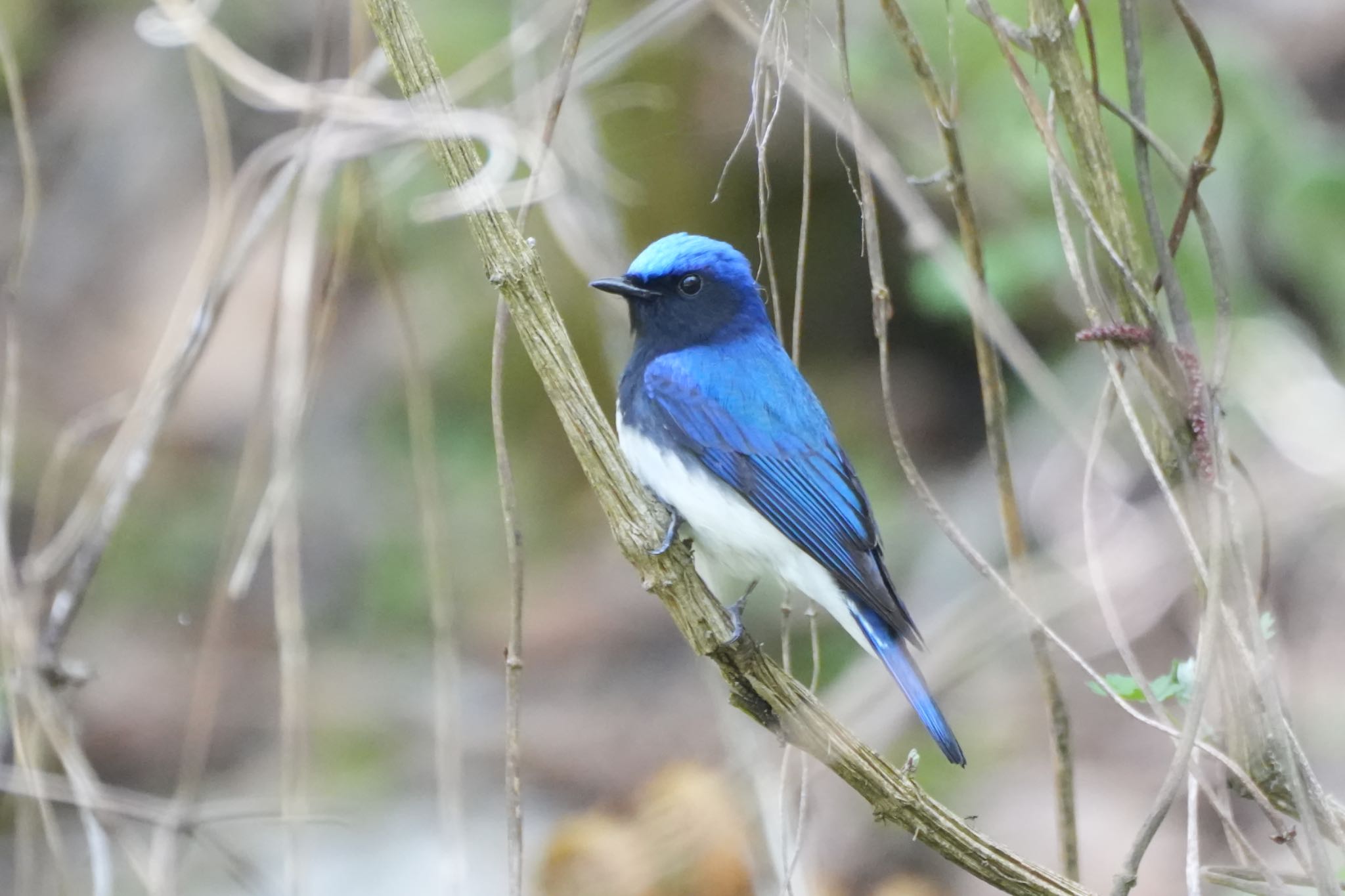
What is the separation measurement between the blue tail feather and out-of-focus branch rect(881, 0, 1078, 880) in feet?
0.72

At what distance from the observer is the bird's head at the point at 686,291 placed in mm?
3559

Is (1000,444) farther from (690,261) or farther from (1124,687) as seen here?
(690,261)

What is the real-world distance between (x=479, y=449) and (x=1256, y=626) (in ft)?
14.2

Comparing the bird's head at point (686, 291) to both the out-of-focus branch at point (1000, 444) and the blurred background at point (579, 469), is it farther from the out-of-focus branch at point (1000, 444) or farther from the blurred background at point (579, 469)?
the out-of-focus branch at point (1000, 444)

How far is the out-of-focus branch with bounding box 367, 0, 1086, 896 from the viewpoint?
2184 mm

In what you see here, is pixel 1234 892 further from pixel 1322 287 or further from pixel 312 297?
pixel 312 297

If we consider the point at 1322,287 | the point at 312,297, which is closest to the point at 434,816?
the point at 312,297

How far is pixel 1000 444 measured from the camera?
2.84 meters

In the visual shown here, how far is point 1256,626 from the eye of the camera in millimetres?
2254

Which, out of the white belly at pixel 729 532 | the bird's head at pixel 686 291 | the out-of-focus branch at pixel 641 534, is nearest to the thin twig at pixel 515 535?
the out-of-focus branch at pixel 641 534

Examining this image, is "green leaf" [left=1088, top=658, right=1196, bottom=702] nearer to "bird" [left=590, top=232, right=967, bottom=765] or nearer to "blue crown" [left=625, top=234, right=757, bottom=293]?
"bird" [left=590, top=232, right=967, bottom=765]

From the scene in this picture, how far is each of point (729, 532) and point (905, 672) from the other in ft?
1.75

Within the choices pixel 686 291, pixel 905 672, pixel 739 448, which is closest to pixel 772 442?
pixel 739 448

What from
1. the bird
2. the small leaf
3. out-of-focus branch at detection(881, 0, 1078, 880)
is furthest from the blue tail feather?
the small leaf
